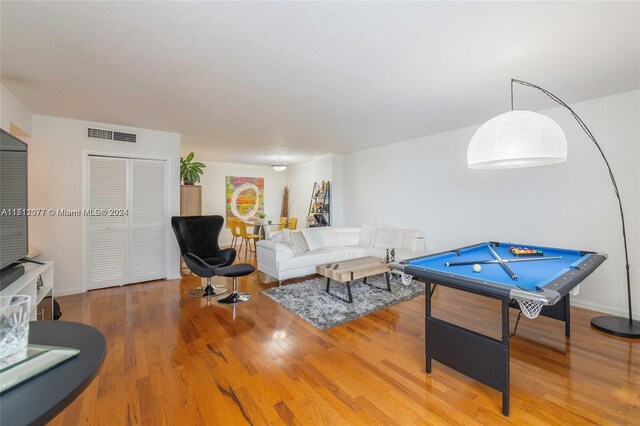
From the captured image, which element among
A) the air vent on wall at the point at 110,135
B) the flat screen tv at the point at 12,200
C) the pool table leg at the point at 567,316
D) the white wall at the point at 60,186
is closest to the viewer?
the flat screen tv at the point at 12,200

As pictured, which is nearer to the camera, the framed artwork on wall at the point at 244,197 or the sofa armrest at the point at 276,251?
the sofa armrest at the point at 276,251

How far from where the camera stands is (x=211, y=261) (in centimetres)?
402

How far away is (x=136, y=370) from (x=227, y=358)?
70 centimetres

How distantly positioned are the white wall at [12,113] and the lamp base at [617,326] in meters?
6.52

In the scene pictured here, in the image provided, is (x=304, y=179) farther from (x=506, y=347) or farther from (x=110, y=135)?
(x=506, y=347)

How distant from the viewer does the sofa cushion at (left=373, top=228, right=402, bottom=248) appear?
17.4ft

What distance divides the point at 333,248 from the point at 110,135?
4.05m

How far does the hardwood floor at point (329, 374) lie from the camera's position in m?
1.79

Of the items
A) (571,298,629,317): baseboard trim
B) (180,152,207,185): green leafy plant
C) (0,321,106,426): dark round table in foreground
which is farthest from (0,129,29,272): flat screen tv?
(571,298,629,317): baseboard trim

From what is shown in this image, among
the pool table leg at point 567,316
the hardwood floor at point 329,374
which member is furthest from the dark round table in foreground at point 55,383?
the pool table leg at point 567,316

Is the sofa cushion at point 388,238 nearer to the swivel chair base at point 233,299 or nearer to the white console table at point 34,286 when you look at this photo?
the swivel chair base at point 233,299

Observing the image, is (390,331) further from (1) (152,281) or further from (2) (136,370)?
(1) (152,281)

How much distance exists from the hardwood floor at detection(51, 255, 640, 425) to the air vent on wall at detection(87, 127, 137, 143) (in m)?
2.48

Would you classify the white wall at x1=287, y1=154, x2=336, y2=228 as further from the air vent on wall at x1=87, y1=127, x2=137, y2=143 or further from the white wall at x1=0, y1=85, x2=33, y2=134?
the white wall at x1=0, y1=85, x2=33, y2=134
